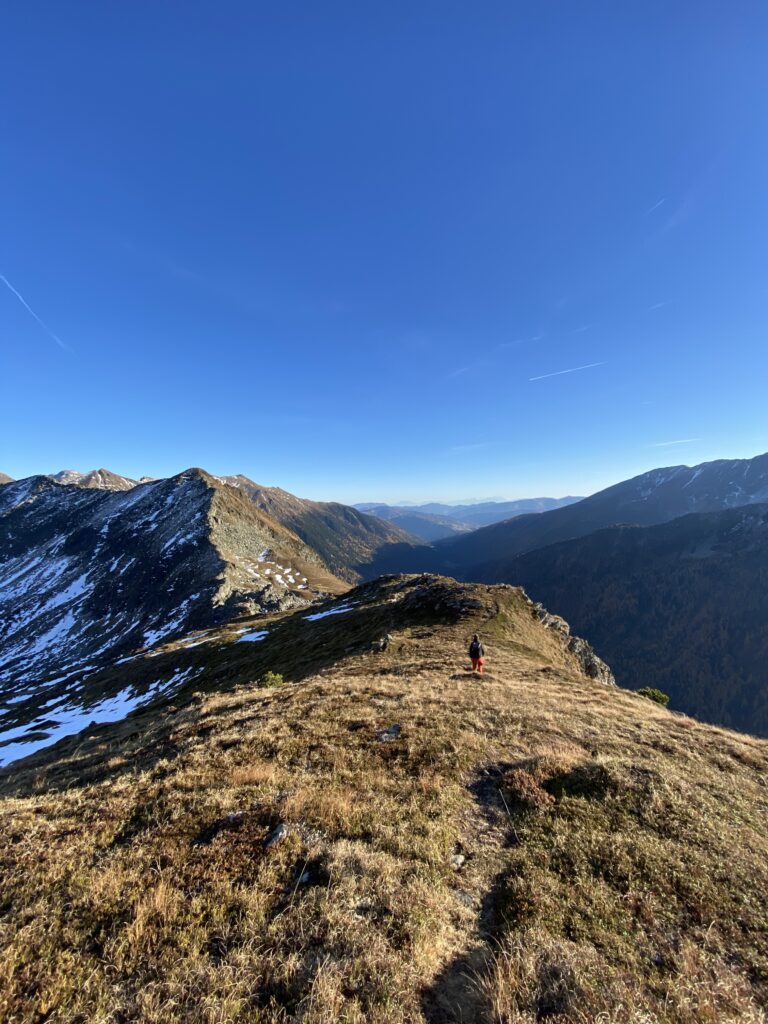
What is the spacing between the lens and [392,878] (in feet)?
23.9

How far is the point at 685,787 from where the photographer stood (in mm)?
10938

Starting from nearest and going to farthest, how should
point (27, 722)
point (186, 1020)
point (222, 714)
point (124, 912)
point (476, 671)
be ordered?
point (186, 1020)
point (124, 912)
point (222, 714)
point (476, 671)
point (27, 722)

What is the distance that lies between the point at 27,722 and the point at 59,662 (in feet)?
204

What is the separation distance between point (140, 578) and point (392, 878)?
477 ft

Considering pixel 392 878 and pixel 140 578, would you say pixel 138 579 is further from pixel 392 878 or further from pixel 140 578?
pixel 392 878

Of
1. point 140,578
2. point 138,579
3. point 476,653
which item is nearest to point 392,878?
point 476,653

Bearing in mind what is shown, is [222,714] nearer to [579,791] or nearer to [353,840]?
[353,840]

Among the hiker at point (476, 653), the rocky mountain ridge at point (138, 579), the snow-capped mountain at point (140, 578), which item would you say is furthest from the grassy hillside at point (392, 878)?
the snow-capped mountain at point (140, 578)

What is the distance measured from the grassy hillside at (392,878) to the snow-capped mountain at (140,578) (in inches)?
3533

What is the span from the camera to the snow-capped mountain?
10369 cm

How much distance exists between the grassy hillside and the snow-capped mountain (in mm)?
89743

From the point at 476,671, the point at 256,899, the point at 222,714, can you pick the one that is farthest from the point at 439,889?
the point at 476,671

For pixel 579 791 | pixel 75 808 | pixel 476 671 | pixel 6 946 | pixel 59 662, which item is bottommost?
pixel 59 662

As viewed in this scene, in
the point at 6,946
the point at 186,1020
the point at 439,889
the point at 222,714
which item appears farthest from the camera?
the point at 222,714
